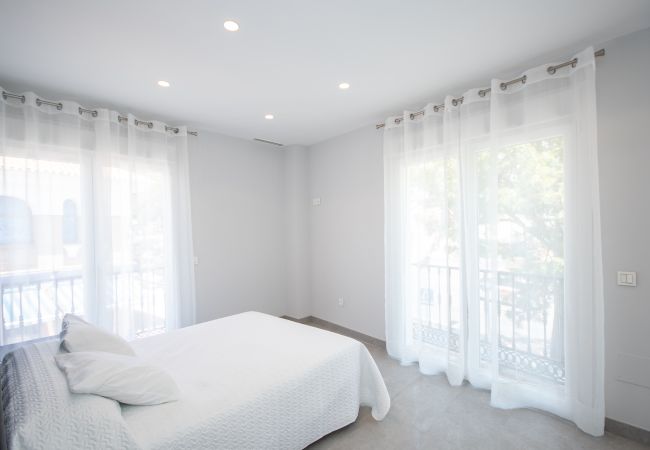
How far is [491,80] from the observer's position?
8.26ft

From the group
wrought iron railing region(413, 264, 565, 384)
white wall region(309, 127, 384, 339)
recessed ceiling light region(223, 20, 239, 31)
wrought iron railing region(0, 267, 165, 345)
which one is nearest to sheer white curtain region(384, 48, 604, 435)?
wrought iron railing region(413, 264, 565, 384)

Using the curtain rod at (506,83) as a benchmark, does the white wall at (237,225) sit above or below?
below

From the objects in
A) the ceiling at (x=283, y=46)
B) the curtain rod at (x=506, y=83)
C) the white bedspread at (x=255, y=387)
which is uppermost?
the ceiling at (x=283, y=46)

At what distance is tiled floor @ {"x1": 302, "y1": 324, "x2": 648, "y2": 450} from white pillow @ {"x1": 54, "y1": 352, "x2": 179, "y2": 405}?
43.7 inches

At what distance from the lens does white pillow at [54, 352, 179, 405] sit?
138 centimetres

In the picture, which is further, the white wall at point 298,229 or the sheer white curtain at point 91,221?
the white wall at point 298,229

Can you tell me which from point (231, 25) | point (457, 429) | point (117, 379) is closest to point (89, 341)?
point (117, 379)

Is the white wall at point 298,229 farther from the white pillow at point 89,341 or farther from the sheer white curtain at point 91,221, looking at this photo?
the white pillow at point 89,341

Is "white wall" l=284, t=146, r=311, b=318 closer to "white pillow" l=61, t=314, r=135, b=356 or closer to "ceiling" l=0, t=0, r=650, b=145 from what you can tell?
"ceiling" l=0, t=0, r=650, b=145

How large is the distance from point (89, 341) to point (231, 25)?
2.10 m

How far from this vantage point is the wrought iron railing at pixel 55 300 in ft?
8.00

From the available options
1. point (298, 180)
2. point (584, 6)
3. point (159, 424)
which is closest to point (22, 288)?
point (159, 424)

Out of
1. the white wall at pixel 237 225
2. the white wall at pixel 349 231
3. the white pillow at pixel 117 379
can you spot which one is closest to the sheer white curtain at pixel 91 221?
the white wall at pixel 237 225

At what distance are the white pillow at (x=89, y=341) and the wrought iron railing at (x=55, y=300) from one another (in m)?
0.91
